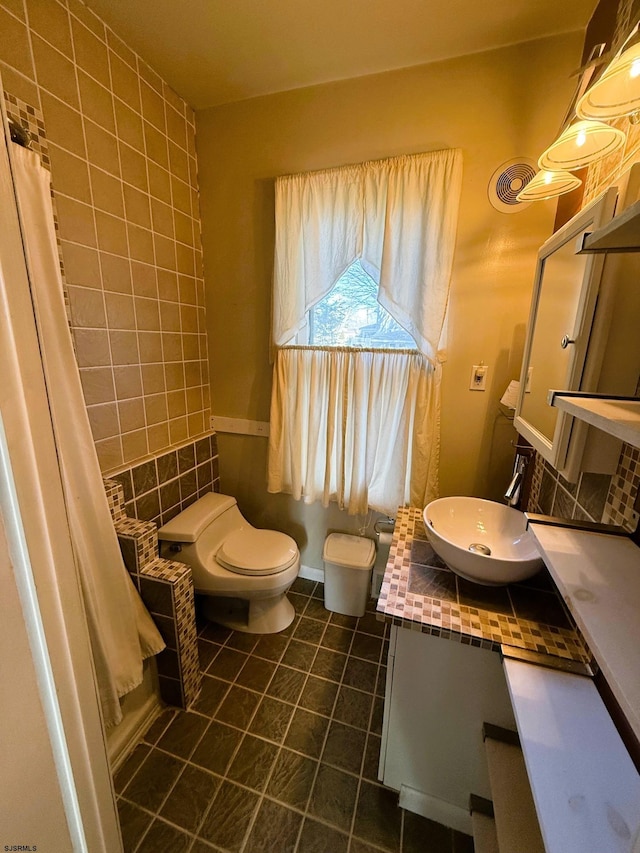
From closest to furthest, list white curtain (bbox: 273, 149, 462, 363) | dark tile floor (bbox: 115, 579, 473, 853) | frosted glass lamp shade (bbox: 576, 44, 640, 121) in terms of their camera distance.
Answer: frosted glass lamp shade (bbox: 576, 44, 640, 121) → dark tile floor (bbox: 115, 579, 473, 853) → white curtain (bbox: 273, 149, 462, 363)

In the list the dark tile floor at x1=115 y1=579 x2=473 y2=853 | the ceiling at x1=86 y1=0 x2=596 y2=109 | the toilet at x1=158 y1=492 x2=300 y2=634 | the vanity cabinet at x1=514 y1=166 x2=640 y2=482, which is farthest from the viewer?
the toilet at x1=158 y1=492 x2=300 y2=634

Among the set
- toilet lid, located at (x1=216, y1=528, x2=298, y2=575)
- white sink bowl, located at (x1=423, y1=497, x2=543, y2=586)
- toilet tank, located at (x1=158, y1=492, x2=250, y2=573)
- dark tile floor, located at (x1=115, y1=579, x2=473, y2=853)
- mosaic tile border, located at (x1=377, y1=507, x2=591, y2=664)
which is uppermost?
white sink bowl, located at (x1=423, y1=497, x2=543, y2=586)

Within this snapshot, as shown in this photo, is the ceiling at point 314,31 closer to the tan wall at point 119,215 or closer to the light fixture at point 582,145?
the tan wall at point 119,215

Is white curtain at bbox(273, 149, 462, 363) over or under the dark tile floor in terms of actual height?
over

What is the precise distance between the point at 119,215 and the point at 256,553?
163cm

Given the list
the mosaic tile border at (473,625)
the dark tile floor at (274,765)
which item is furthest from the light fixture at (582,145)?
the dark tile floor at (274,765)

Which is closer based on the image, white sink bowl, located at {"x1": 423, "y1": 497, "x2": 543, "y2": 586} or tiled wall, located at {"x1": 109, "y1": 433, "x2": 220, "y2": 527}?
white sink bowl, located at {"x1": 423, "y1": 497, "x2": 543, "y2": 586}

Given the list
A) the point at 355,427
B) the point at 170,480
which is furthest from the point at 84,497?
the point at 355,427

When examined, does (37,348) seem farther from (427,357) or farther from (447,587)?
(427,357)

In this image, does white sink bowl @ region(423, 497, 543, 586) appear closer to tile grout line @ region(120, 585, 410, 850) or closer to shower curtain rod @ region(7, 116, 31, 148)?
tile grout line @ region(120, 585, 410, 850)

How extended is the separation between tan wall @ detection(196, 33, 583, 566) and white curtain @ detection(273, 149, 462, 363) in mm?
99

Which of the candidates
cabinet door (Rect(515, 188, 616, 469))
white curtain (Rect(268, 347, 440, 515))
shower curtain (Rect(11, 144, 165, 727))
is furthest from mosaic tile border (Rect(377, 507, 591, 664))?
shower curtain (Rect(11, 144, 165, 727))

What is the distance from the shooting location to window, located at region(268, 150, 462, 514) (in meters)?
1.47

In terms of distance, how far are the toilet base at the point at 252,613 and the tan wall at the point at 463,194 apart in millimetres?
535
